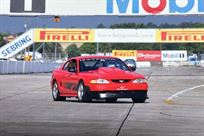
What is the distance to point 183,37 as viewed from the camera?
7525 cm

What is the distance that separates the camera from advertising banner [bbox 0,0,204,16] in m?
45.3

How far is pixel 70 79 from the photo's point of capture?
2080 centimetres

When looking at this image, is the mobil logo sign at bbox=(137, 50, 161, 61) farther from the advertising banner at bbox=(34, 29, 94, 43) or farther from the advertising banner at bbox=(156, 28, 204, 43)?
the advertising banner at bbox=(156, 28, 204, 43)

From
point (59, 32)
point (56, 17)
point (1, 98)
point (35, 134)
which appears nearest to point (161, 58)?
point (59, 32)

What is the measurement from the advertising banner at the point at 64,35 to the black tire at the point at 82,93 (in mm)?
53346

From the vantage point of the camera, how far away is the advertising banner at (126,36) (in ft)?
237

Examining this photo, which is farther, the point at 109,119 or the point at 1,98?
the point at 1,98

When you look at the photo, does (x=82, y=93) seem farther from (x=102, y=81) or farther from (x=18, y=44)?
(x=18, y=44)

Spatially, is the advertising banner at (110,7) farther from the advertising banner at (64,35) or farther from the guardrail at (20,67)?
the advertising banner at (64,35)

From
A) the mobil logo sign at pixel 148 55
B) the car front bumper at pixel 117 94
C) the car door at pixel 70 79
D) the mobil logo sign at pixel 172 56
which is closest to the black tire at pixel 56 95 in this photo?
the car door at pixel 70 79

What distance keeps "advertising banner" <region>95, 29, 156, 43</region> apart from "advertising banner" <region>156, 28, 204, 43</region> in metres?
Result: 0.92

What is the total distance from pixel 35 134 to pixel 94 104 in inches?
289

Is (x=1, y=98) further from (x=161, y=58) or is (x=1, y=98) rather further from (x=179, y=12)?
(x=161, y=58)

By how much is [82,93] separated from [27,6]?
86.4 feet
